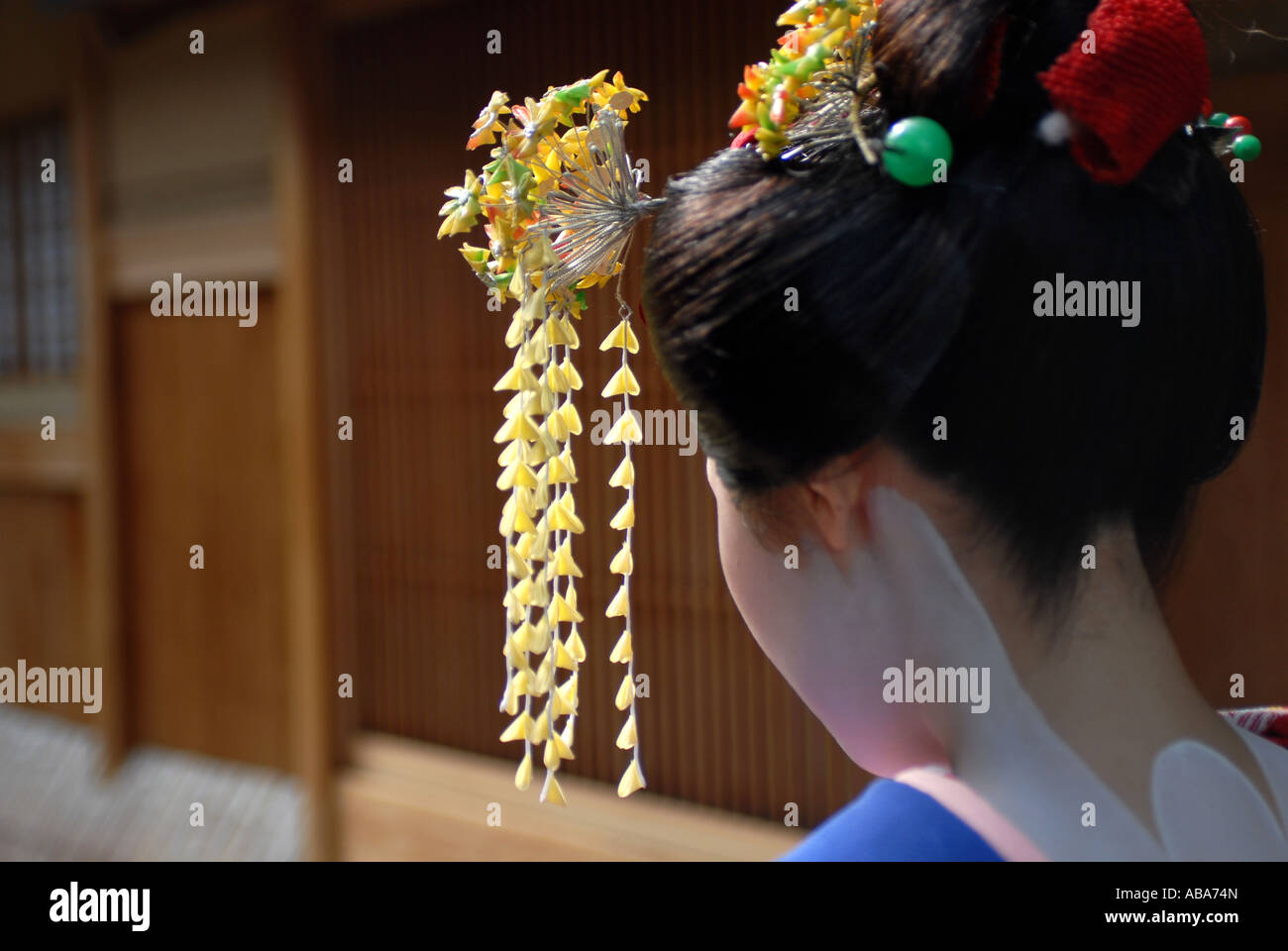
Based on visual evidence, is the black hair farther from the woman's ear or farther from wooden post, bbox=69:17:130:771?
wooden post, bbox=69:17:130:771

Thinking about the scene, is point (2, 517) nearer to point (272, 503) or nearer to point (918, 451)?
point (272, 503)

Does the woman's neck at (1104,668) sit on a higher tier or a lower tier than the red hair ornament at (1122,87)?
lower

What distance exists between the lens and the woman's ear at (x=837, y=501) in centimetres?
84

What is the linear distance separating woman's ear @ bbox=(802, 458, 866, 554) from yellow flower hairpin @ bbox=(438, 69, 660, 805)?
191mm

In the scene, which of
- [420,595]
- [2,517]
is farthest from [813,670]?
[2,517]

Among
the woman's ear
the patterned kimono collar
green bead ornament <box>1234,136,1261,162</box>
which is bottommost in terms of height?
the patterned kimono collar

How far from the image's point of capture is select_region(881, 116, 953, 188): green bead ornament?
78 cm

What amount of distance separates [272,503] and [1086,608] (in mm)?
3547

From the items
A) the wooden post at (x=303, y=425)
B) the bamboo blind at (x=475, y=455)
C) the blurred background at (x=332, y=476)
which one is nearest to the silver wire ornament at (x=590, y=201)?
the blurred background at (x=332, y=476)

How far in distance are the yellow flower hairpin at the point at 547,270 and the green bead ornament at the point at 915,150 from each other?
0.24 meters
